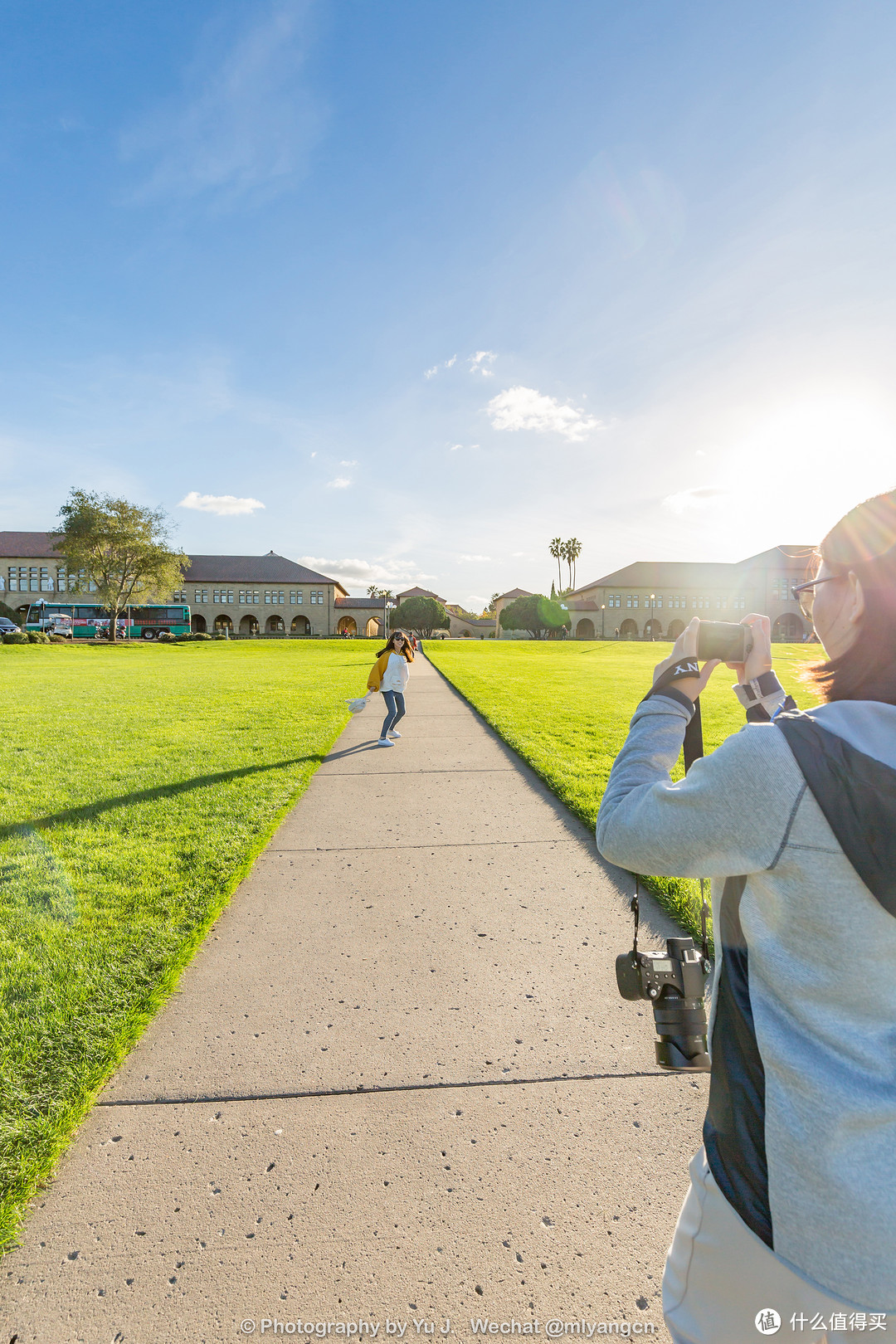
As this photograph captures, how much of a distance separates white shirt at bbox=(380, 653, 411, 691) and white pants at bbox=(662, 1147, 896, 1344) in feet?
28.6

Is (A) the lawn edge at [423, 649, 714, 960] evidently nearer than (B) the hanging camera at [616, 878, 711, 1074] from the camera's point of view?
No

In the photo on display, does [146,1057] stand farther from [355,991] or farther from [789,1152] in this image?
[789,1152]

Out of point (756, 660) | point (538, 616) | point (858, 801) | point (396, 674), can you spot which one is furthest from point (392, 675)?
point (538, 616)

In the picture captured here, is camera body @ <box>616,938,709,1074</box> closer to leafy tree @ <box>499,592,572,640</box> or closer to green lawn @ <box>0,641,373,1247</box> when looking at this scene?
green lawn @ <box>0,641,373,1247</box>

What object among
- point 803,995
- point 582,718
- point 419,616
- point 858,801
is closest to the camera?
point 858,801


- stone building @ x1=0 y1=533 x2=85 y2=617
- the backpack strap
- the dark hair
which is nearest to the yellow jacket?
the dark hair

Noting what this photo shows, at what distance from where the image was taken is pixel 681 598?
92.1 meters

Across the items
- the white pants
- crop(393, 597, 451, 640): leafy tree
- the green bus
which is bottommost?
the white pants

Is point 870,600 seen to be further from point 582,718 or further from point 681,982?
point 582,718

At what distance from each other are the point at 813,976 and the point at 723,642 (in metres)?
0.73

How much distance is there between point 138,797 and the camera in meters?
6.88

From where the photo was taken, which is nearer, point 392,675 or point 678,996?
point 678,996

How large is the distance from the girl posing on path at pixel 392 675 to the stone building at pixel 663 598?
82307 millimetres

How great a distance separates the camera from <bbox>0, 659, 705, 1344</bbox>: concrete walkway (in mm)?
1771
